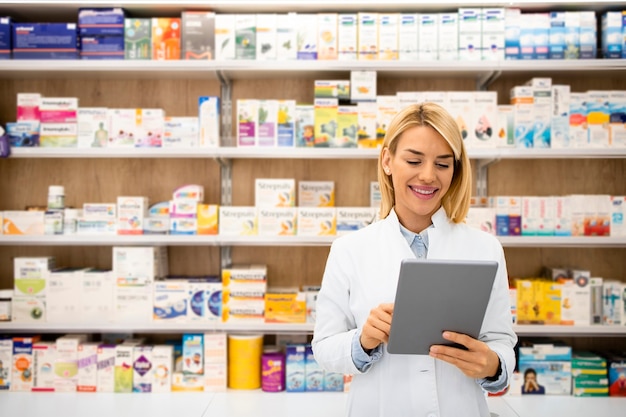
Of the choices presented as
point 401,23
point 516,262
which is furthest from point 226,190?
point 516,262

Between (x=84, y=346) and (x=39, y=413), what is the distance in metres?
0.43

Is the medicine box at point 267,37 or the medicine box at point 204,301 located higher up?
the medicine box at point 267,37

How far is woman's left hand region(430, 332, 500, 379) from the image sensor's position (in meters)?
1.34

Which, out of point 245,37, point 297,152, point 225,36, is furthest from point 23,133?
point 297,152

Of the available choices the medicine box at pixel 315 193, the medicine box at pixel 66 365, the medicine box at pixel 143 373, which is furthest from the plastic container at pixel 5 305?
the medicine box at pixel 315 193

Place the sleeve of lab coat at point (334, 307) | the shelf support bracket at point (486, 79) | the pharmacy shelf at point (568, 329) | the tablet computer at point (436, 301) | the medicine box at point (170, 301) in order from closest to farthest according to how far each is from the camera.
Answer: the tablet computer at point (436, 301)
the sleeve of lab coat at point (334, 307)
the pharmacy shelf at point (568, 329)
the medicine box at point (170, 301)
the shelf support bracket at point (486, 79)

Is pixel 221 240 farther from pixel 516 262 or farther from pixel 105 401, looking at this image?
pixel 516 262

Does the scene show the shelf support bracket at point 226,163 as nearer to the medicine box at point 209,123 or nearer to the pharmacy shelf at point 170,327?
the medicine box at point 209,123

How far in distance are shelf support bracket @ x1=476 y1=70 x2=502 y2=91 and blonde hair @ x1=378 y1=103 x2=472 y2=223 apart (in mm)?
1815

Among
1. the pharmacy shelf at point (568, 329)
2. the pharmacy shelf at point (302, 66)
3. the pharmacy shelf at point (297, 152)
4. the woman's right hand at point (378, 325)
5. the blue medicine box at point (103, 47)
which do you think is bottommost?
the pharmacy shelf at point (568, 329)

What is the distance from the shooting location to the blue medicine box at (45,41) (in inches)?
122

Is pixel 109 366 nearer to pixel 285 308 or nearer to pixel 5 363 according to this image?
pixel 5 363

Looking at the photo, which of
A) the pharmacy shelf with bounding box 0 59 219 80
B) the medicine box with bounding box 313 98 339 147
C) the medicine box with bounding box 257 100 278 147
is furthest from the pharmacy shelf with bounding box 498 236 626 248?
the pharmacy shelf with bounding box 0 59 219 80

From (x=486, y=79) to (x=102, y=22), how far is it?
239 centimetres
